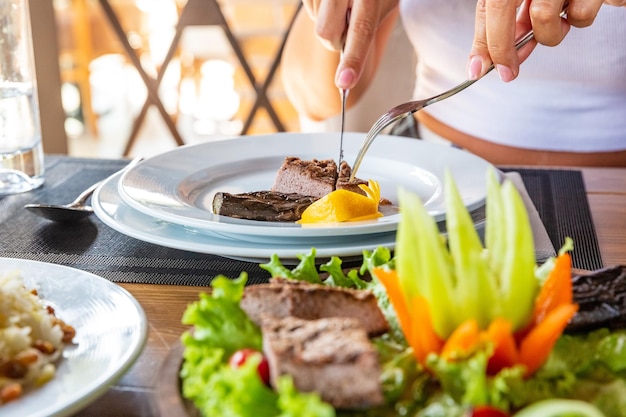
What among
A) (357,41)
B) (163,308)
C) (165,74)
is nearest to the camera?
(163,308)

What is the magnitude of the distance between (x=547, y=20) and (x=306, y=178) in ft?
1.55

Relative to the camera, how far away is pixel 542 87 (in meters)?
1.84

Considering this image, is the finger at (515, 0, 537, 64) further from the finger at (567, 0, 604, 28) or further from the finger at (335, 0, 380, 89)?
the finger at (335, 0, 380, 89)

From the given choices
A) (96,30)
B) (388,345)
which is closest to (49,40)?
(388,345)

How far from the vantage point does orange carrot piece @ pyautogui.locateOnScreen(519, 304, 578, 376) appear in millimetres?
586

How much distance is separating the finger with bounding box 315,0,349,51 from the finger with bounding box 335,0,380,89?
0.09 feet

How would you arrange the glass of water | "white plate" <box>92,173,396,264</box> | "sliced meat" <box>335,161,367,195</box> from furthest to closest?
1. the glass of water
2. "sliced meat" <box>335,161,367,195</box>
3. "white plate" <box>92,173,396,264</box>

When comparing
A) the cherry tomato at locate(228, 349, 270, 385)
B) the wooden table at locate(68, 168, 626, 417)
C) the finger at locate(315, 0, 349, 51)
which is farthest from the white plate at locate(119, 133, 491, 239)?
the cherry tomato at locate(228, 349, 270, 385)

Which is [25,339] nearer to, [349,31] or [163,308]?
[163,308]

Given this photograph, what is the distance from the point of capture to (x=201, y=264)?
1029mm

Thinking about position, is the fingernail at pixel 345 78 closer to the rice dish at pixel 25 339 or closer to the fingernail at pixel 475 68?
the fingernail at pixel 475 68

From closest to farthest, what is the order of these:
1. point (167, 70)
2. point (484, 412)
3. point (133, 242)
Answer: point (484, 412), point (133, 242), point (167, 70)

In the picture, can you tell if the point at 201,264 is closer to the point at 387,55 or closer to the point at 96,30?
the point at 387,55

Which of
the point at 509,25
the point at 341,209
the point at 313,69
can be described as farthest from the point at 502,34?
the point at 313,69
